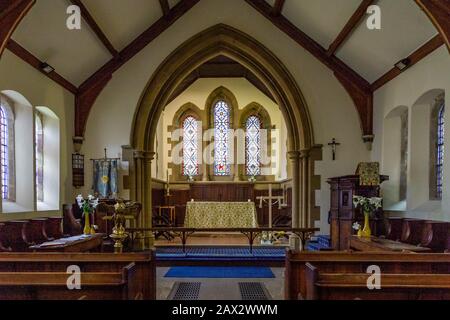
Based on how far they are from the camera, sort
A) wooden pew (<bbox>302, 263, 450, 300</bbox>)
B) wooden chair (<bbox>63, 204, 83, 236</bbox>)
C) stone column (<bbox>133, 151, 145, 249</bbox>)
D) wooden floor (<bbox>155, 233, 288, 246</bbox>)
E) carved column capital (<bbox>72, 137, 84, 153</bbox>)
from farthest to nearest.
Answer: wooden floor (<bbox>155, 233, 288, 246</bbox>)
stone column (<bbox>133, 151, 145, 249</bbox>)
carved column capital (<bbox>72, 137, 84, 153</bbox>)
wooden chair (<bbox>63, 204, 83, 236</bbox>)
wooden pew (<bbox>302, 263, 450, 300</bbox>)

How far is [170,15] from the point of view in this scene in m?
8.88

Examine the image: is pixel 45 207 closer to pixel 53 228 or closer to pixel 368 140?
pixel 53 228

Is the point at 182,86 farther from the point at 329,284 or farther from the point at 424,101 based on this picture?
the point at 329,284

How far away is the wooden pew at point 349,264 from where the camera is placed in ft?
12.2

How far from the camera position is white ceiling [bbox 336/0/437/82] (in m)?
6.11

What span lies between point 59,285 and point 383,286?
2374mm

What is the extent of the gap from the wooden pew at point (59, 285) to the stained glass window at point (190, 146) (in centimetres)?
1126

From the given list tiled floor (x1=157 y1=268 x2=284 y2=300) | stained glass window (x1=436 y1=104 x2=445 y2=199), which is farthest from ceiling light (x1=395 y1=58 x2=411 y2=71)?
tiled floor (x1=157 y1=268 x2=284 y2=300)

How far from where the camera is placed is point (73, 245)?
5.38 metres

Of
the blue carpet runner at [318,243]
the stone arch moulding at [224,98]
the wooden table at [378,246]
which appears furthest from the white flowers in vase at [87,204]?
the stone arch moulding at [224,98]

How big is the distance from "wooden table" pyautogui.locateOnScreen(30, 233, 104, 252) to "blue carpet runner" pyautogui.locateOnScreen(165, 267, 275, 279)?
1.34 metres

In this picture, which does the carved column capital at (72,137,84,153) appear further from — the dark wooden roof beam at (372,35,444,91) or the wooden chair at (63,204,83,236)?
the dark wooden roof beam at (372,35,444,91)

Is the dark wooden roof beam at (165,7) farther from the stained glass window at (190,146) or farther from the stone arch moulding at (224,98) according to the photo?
the stained glass window at (190,146)

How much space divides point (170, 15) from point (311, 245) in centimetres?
623
